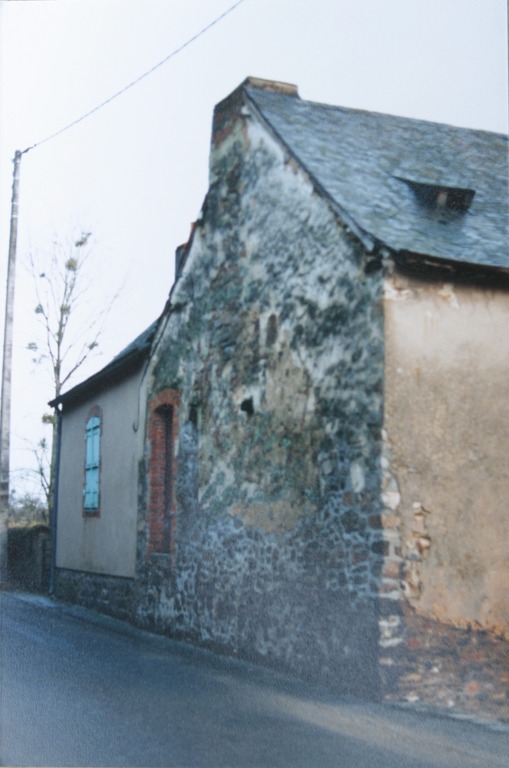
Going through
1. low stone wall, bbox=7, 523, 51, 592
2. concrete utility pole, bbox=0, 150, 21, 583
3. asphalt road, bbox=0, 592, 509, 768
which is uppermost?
concrete utility pole, bbox=0, 150, 21, 583

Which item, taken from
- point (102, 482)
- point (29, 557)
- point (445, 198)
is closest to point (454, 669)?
point (445, 198)

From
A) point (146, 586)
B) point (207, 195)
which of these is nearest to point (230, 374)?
point (207, 195)

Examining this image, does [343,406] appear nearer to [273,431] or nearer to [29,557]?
[273,431]

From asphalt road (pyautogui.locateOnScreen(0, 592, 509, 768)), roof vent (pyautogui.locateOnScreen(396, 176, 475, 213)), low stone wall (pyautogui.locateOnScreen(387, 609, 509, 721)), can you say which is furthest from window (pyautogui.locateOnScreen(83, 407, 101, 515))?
low stone wall (pyautogui.locateOnScreen(387, 609, 509, 721))

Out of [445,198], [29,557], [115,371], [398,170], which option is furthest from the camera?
[29,557]

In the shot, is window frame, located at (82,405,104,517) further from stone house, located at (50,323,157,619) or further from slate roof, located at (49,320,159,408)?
slate roof, located at (49,320,159,408)

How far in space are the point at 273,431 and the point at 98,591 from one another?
705 centimetres

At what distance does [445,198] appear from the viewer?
996cm

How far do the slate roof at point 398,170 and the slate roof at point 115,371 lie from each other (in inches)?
159

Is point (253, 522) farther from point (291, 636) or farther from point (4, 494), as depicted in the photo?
point (4, 494)

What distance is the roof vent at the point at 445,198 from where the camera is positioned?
9930 millimetres

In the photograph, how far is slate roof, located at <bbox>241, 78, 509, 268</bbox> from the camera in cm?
890

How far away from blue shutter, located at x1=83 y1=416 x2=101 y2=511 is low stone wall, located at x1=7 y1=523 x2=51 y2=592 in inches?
154

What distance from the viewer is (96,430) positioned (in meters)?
16.9
